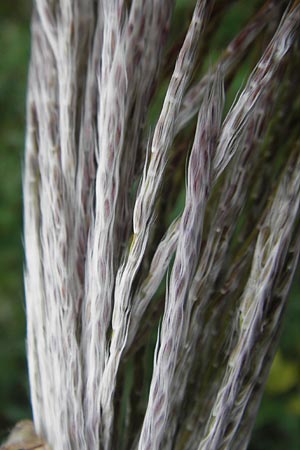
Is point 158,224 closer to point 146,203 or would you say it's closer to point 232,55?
point 146,203

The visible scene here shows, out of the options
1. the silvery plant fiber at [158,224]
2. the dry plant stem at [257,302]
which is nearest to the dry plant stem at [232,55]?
the silvery plant fiber at [158,224]

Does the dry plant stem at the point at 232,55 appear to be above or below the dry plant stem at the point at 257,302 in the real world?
above

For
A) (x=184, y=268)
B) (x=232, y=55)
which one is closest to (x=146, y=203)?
(x=184, y=268)

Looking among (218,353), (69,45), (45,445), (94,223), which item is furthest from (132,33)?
(45,445)

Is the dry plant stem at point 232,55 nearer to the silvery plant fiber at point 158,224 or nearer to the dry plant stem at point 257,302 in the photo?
the silvery plant fiber at point 158,224

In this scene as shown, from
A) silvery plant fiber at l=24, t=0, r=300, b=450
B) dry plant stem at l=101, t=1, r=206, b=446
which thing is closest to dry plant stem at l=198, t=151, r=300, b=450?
silvery plant fiber at l=24, t=0, r=300, b=450

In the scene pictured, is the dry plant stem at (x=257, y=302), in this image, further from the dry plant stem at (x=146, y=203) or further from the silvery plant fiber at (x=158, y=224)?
the dry plant stem at (x=146, y=203)

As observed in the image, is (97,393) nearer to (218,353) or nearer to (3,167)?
(218,353)

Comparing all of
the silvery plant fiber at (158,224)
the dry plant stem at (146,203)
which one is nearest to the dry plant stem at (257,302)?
the silvery plant fiber at (158,224)
